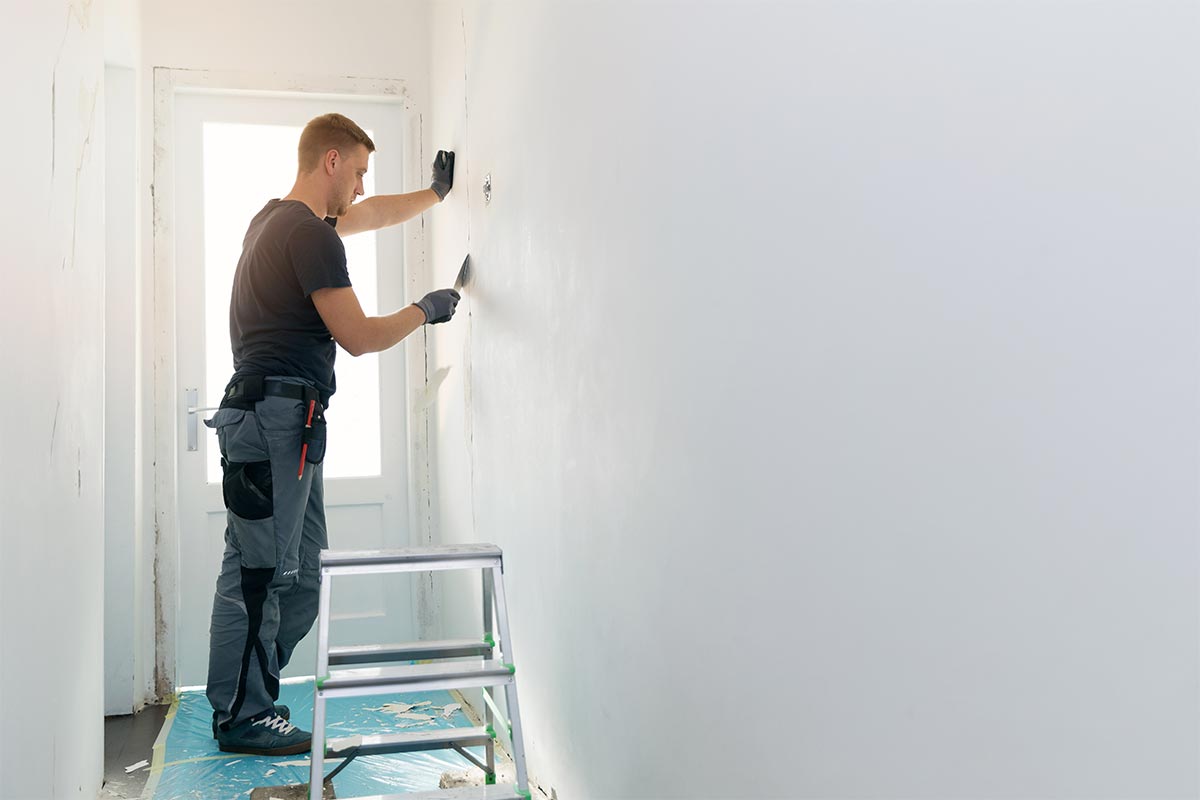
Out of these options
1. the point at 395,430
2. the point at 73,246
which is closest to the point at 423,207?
the point at 395,430

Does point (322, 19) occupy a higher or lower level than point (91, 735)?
higher

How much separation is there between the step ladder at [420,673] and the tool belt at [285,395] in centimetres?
50

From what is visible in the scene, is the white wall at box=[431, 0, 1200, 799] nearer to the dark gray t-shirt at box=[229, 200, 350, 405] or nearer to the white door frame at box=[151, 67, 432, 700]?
the dark gray t-shirt at box=[229, 200, 350, 405]

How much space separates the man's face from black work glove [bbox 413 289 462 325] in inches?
19.6

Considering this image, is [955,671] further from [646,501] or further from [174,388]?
[174,388]

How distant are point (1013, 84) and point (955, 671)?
1.46 feet

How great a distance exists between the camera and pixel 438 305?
2533mm

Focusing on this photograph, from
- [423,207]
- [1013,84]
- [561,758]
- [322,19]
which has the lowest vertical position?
[561,758]

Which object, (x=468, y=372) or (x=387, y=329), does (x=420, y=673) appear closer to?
(x=387, y=329)

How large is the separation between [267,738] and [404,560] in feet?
3.32

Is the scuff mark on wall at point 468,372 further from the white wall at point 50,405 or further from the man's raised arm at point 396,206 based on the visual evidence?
the white wall at point 50,405

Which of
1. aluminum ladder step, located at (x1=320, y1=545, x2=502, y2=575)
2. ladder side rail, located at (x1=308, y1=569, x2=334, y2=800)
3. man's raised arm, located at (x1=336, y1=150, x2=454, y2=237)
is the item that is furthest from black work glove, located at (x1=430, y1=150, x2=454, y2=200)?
ladder side rail, located at (x1=308, y1=569, x2=334, y2=800)

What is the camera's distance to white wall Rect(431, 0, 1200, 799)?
0.60m

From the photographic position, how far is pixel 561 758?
6.57ft
